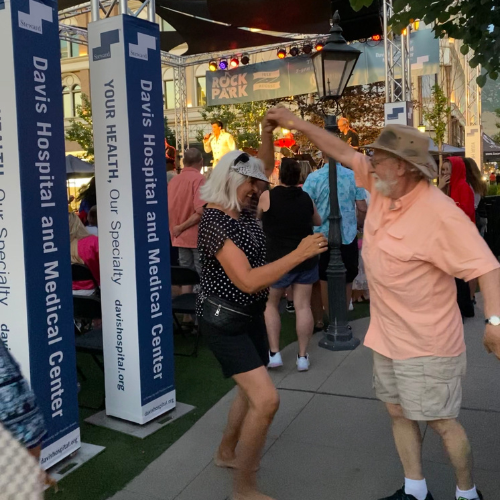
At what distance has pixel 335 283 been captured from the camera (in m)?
6.33

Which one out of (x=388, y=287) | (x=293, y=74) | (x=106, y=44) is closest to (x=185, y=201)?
(x=106, y=44)

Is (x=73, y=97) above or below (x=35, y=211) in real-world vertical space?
above

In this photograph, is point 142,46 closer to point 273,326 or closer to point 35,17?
point 35,17

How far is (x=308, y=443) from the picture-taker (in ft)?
13.1

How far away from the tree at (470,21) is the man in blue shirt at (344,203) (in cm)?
172

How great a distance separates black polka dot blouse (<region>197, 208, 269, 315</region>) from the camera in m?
3.01

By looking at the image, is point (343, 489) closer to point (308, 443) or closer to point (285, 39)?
point (308, 443)

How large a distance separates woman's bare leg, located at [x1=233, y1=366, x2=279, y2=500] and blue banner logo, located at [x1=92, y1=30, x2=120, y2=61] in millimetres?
2239

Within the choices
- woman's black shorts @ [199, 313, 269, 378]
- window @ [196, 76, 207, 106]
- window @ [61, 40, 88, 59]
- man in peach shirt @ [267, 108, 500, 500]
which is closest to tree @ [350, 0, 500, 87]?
man in peach shirt @ [267, 108, 500, 500]

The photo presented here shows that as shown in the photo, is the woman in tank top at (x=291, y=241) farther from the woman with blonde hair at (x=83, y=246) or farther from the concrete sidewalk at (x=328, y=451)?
the woman with blonde hair at (x=83, y=246)

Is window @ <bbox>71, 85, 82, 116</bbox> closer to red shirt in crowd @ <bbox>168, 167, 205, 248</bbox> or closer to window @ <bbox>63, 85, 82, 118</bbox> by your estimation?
window @ <bbox>63, 85, 82, 118</bbox>

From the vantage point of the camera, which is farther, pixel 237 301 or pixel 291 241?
pixel 291 241

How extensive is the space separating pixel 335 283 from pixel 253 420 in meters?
3.43

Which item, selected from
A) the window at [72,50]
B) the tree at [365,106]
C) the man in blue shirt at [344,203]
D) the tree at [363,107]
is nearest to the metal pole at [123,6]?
the man in blue shirt at [344,203]
